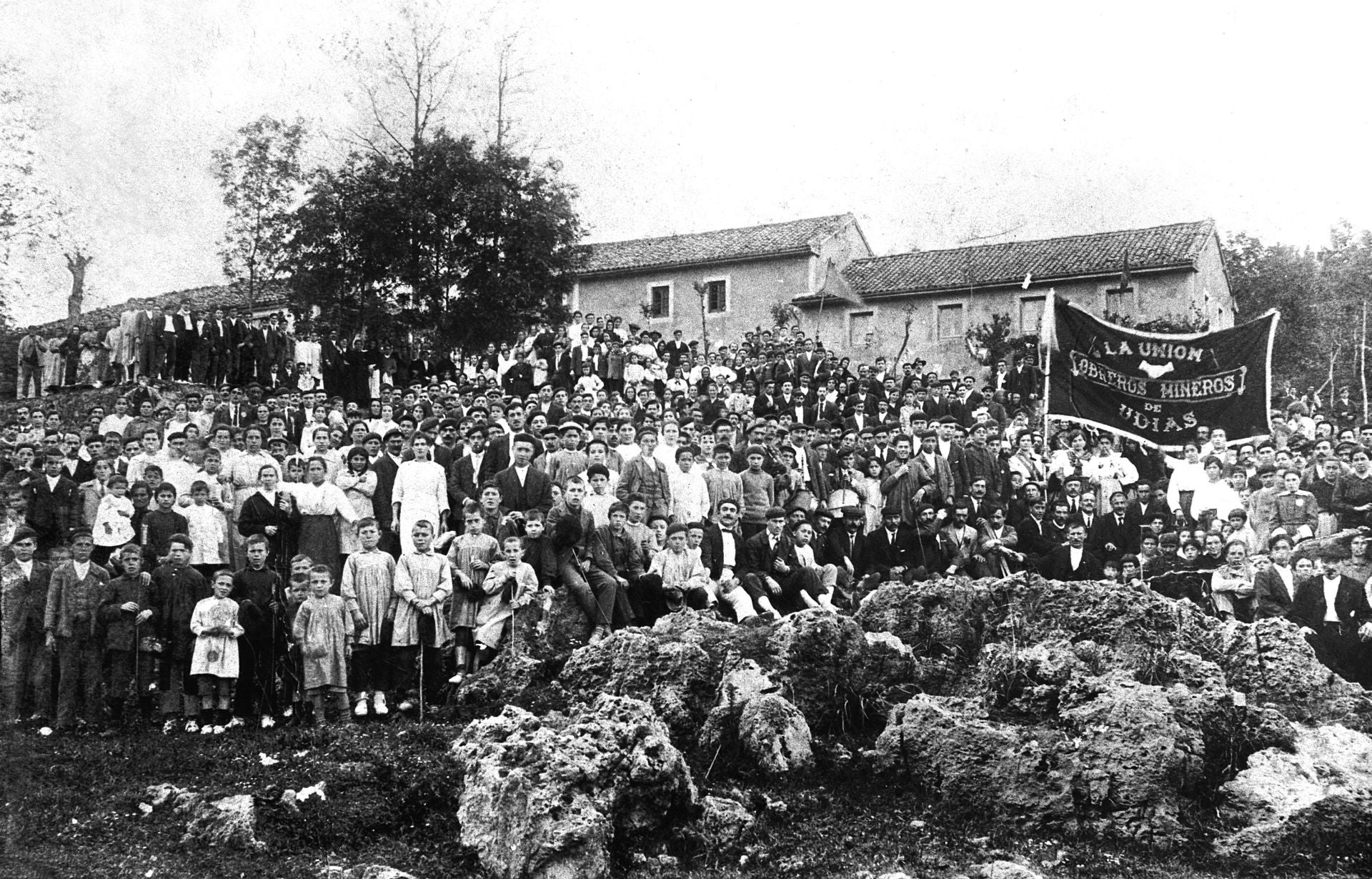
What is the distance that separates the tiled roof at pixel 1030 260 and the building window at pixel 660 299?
240 inches

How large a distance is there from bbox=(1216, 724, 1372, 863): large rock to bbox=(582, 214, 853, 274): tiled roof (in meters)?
29.6

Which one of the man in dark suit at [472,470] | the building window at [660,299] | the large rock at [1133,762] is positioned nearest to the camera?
the large rock at [1133,762]

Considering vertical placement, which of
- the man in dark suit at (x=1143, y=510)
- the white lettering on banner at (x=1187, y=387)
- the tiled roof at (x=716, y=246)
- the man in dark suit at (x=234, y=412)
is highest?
the tiled roof at (x=716, y=246)

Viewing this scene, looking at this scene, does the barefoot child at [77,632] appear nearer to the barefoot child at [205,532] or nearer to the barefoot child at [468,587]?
the barefoot child at [205,532]

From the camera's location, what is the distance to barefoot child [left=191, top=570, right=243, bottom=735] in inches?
339

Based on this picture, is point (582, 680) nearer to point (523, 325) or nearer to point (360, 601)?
point (360, 601)

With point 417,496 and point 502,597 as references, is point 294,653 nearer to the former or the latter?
point 502,597

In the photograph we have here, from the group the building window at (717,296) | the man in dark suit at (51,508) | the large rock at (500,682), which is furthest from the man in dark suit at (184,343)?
the building window at (717,296)

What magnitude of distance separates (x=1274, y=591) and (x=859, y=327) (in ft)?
84.1

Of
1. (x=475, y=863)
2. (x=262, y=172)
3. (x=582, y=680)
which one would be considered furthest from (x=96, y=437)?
(x=262, y=172)

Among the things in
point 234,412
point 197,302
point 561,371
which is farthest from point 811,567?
point 197,302

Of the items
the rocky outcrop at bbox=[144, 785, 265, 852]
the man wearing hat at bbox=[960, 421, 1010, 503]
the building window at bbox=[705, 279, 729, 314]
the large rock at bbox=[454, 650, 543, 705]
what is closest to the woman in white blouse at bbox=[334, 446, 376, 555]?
the large rock at bbox=[454, 650, 543, 705]

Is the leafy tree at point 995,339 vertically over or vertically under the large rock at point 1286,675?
over

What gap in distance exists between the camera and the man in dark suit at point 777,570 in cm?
1130
